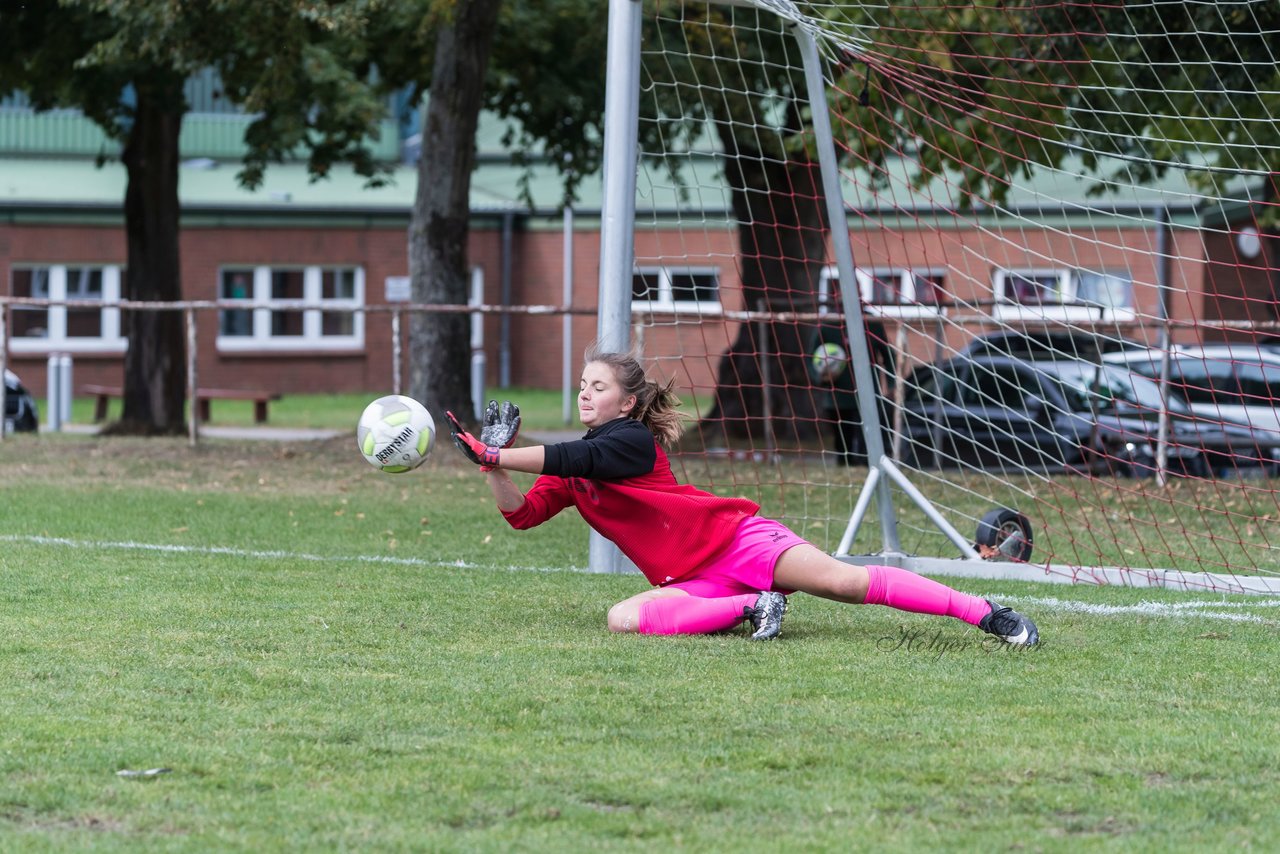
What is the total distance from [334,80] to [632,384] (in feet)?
44.6

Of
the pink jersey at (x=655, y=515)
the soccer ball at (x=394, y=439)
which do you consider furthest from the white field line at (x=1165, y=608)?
the soccer ball at (x=394, y=439)

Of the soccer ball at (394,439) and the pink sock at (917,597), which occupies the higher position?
the soccer ball at (394,439)

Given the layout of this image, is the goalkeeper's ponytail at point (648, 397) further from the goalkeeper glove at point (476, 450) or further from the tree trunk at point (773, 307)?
the tree trunk at point (773, 307)

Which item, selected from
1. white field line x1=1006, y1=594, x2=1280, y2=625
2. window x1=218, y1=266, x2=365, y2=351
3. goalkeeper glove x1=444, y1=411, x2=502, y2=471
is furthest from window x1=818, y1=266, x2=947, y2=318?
window x1=218, y1=266, x2=365, y2=351

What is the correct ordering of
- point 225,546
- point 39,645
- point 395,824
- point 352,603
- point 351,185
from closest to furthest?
point 395,824
point 39,645
point 352,603
point 225,546
point 351,185

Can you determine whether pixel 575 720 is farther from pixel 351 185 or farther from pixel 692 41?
pixel 351 185

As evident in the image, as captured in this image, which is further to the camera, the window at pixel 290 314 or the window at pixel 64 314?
the window at pixel 290 314

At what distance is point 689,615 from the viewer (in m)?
6.17

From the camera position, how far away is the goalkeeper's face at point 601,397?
6262 millimetres

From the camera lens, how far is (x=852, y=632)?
6.40 meters

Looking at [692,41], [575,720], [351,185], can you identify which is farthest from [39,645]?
[351,185]

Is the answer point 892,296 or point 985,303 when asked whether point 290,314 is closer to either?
point 985,303

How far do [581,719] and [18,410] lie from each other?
57.8ft

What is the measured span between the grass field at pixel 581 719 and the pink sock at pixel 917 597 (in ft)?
0.42
